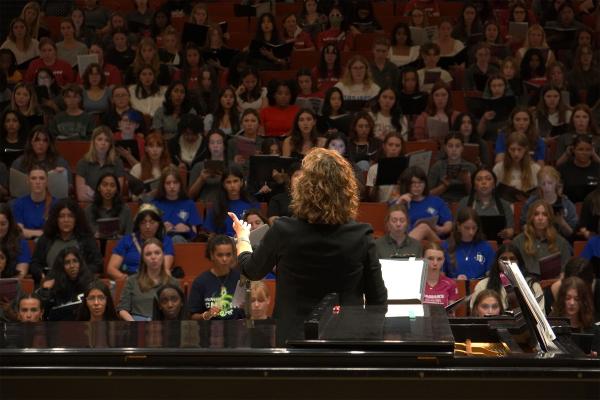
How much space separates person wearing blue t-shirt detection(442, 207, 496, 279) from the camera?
719 centimetres

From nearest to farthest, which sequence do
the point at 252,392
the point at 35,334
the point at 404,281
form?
1. the point at 252,392
2. the point at 35,334
3. the point at 404,281

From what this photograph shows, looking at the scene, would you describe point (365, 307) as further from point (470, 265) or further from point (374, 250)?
point (470, 265)

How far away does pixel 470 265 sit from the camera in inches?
283

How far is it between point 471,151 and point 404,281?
5074 mm

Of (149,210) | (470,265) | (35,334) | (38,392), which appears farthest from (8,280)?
(38,392)

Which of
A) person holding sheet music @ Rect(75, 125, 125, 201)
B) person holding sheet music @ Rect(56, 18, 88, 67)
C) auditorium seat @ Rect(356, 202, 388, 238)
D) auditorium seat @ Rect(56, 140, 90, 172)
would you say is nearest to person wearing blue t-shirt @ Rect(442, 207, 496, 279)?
auditorium seat @ Rect(356, 202, 388, 238)

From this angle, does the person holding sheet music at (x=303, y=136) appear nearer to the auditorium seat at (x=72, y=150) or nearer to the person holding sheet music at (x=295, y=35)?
the auditorium seat at (x=72, y=150)

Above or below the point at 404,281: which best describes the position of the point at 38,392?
below

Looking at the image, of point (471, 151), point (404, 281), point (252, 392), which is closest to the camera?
point (252, 392)

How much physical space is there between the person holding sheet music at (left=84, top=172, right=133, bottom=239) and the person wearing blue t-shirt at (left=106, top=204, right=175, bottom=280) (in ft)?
1.18

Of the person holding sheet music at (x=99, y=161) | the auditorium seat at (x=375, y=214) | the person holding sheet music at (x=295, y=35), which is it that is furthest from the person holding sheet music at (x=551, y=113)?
the person holding sheet music at (x=99, y=161)

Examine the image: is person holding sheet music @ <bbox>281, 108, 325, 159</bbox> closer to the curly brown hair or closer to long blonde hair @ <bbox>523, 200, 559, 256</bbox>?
long blonde hair @ <bbox>523, 200, 559, 256</bbox>

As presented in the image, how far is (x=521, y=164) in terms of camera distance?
821 centimetres

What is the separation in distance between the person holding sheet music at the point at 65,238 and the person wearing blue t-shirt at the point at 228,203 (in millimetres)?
893
